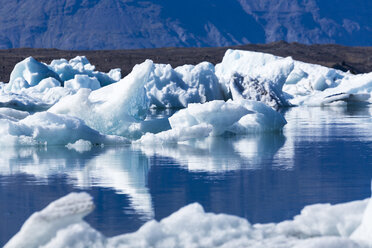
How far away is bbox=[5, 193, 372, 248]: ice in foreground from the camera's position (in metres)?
4.56

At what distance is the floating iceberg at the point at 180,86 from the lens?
814 inches

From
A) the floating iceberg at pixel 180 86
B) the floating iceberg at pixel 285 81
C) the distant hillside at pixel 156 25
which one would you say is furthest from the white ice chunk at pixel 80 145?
the distant hillside at pixel 156 25

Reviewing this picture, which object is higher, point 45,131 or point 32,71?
point 32,71

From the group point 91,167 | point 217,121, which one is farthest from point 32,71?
point 91,167

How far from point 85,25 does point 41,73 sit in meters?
99.9

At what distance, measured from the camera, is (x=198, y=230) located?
15.7 ft

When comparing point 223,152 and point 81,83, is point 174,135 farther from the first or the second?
point 81,83

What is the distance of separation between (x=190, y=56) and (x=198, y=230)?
42268 millimetres

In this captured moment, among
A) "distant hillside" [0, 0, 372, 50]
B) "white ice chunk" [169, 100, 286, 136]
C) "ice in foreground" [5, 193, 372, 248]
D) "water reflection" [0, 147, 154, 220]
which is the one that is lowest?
"ice in foreground" [5, 193, 372, 248]

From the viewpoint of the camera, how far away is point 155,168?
332 inches

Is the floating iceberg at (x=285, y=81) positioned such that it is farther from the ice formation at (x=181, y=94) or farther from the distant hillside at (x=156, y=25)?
the distant hillside at (x=156, y=25)

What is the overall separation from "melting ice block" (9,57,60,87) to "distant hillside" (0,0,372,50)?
9112cm

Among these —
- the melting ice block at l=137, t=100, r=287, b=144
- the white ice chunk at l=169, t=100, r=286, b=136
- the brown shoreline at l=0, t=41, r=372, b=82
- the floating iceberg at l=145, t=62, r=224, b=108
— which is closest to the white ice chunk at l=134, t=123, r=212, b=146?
the melting ice block at l=137, t=100, r=287, b=144

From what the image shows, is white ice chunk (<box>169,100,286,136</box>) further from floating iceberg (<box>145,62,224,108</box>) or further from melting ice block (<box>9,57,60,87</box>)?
melting ice block (<box>9,57,60,87</box>)
